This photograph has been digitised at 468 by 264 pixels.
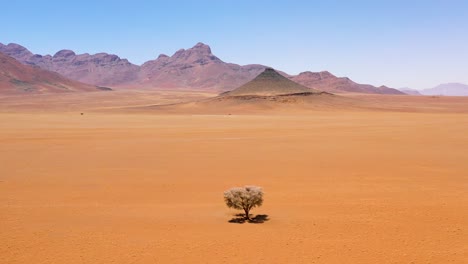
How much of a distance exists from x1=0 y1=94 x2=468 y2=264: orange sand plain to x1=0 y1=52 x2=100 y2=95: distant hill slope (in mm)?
153598

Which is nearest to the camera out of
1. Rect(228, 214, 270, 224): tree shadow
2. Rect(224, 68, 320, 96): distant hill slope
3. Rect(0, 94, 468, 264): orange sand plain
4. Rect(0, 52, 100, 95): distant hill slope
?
Rect(0, 94, 468, 264): orange sand plain

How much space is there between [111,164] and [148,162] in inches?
64.3

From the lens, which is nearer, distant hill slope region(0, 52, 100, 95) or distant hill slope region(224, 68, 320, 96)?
distant hill slope region(224, 68, 320, 96)

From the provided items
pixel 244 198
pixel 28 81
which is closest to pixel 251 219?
pixel 244 198

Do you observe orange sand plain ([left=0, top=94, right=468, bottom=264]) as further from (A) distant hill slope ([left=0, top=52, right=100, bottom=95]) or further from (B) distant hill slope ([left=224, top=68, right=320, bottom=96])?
(A) distant hill slope ([left=0, top=52, right=100, bottom=95])

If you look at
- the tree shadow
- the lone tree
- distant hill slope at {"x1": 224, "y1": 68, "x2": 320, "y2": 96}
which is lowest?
the tree shadow

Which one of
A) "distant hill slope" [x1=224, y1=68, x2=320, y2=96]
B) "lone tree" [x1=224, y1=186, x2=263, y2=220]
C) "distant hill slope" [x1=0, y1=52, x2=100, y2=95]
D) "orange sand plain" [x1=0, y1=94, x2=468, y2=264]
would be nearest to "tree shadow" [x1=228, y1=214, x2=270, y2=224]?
"lone tree" [x1=224, y1=186, x2=263, y2=220]

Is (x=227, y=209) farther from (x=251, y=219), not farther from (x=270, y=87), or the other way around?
(x=270, y=87)

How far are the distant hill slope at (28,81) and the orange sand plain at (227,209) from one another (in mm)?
153598

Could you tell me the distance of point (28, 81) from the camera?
581 feet

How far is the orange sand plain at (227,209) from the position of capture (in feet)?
28.6

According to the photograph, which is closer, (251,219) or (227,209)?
(251,219)

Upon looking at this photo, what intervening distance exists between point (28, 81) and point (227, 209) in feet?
606

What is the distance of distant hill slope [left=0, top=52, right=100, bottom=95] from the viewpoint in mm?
163500
